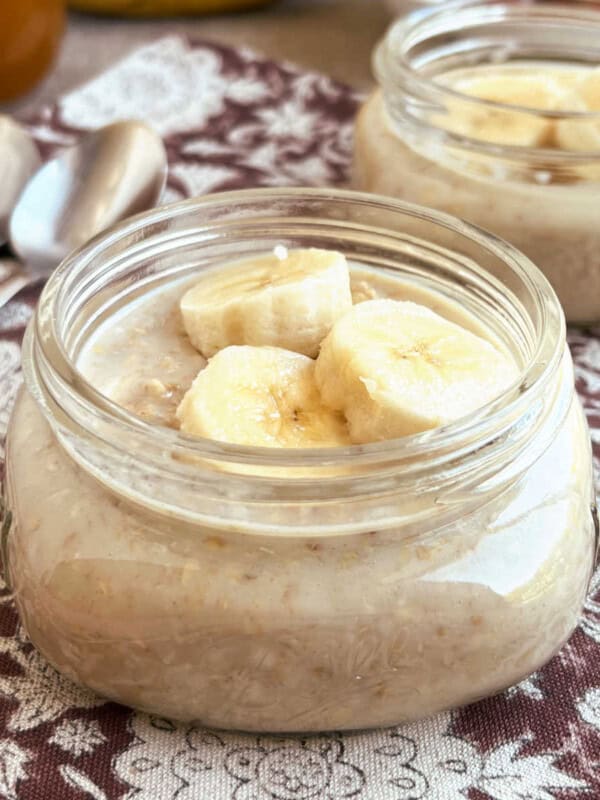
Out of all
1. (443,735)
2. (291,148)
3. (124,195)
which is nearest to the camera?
(443,735)

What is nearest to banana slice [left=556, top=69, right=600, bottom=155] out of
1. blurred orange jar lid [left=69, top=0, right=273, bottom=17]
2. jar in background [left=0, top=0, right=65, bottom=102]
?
jar in background [left=0, top=0, right=65, bottom=102]

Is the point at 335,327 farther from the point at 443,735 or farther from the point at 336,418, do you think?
the point at 443,735

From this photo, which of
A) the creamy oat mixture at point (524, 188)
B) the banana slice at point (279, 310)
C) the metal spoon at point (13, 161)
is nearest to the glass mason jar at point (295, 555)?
the banana slice at point (279, 310)

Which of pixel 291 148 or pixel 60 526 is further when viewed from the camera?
pixel 291 148

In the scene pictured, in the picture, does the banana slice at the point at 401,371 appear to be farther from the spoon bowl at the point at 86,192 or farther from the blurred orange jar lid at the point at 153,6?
the blurred orange jar lid at the point at 153,6

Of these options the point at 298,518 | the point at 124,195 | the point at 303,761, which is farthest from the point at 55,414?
the point at 124,195

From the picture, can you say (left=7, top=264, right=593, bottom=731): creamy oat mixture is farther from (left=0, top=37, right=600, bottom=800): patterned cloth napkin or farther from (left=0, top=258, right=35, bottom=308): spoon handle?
(left=0, top=258, right=35, bottom=308): spoon handle
